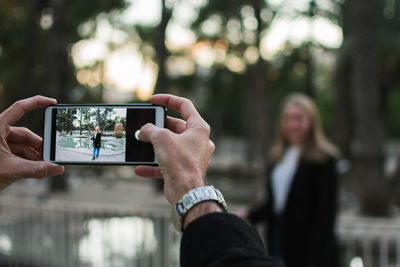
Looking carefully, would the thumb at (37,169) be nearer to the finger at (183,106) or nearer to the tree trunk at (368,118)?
the finger at (183,106)

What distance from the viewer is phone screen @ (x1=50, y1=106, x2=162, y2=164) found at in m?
1.54

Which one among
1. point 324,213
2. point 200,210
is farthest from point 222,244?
point 324,213

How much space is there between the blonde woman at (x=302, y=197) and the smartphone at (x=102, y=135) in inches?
84.4

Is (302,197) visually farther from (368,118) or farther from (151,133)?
(368,118)

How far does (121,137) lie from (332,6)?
61.0 ft

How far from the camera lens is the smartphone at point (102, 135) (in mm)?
1537

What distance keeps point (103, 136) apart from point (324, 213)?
7.28ft

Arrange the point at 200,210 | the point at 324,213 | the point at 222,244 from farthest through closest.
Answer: the point at 324,213 < the point at 200,210 < the point at 222,244

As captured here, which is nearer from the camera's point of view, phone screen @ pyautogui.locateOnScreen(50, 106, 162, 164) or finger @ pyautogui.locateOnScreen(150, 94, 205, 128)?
finger @ pyautogui.locateOnScreen(150, 94, 205, 128)

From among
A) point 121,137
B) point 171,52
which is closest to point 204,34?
point 171,52

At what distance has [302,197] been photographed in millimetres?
3404

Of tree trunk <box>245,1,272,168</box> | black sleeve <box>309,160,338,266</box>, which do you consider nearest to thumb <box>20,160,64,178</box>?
black sleeve <box>309,160,338,266</box>

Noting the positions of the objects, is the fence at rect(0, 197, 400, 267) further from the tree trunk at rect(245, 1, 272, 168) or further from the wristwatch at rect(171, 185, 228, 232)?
the tree trunk at rect(245, 1, 272, 168)

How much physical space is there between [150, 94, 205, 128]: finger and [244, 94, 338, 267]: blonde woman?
2147mm
